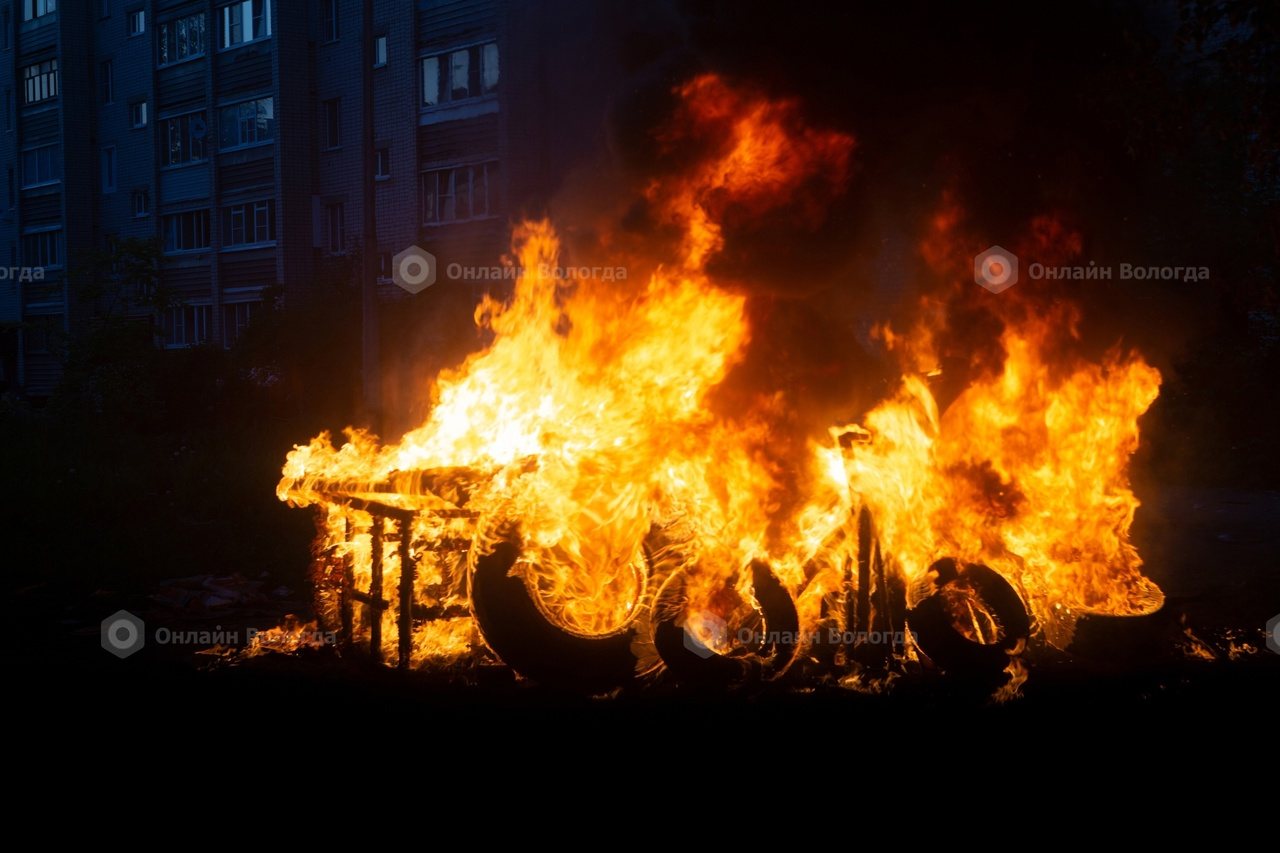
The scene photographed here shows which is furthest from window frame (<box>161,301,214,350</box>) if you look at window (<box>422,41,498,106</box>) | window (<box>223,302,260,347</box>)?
window (<box>422,41,498,106</box>)

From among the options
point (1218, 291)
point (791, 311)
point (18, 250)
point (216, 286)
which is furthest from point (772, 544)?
point (18, 250)

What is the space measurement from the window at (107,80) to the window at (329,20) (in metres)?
11.4

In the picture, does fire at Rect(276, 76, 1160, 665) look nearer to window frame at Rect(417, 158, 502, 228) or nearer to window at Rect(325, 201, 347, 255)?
window frame at Rect(417, 158, 502, 228)

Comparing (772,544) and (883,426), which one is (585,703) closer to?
(772,544)

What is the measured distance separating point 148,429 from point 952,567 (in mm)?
19483

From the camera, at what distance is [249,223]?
105ft

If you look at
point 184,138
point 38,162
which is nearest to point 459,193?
point 184,138

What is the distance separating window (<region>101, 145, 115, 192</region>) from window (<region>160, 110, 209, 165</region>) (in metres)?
3.63

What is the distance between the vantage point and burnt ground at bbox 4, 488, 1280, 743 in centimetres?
608

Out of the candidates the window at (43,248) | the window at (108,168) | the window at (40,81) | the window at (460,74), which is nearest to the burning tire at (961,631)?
the window at (460,74)

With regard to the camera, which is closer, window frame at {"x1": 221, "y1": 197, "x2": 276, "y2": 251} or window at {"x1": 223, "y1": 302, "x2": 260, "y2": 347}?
window frame at {"x1": 221, "y1": 197, "x2": 276, "y2": 251}

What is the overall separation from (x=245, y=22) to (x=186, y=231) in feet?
22.6

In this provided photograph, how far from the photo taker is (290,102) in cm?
3036

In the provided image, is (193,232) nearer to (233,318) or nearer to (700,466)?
(233,318)
